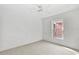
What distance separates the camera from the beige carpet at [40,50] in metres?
2.21

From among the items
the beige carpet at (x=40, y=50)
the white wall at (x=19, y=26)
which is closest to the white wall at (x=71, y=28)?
the beige carpet at (x=40, y=50)

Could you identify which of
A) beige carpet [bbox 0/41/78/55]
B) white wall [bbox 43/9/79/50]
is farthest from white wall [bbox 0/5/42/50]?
white wall [bbox 43/9/79/50]

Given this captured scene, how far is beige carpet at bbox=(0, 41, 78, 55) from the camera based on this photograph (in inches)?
87.2

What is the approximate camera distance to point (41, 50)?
7.28ft

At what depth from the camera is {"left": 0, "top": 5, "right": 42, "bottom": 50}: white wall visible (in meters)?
2.21

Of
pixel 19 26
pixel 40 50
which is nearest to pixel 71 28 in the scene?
pixel 40 50

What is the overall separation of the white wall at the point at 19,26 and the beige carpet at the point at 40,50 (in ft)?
0.19

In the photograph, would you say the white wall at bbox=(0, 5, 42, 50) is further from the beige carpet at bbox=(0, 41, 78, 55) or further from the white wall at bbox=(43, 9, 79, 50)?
the white wall at bbox=(43, 9, 79, 50)

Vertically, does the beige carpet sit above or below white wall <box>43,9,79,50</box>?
below

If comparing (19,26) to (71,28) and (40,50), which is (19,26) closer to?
(40,50)

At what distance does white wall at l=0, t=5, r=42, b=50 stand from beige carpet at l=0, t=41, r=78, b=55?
0.06 meters

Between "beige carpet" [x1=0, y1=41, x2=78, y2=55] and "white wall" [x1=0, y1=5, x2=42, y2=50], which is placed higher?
"white wall" [x1=0, y1=5, x2=42, y2=50]
